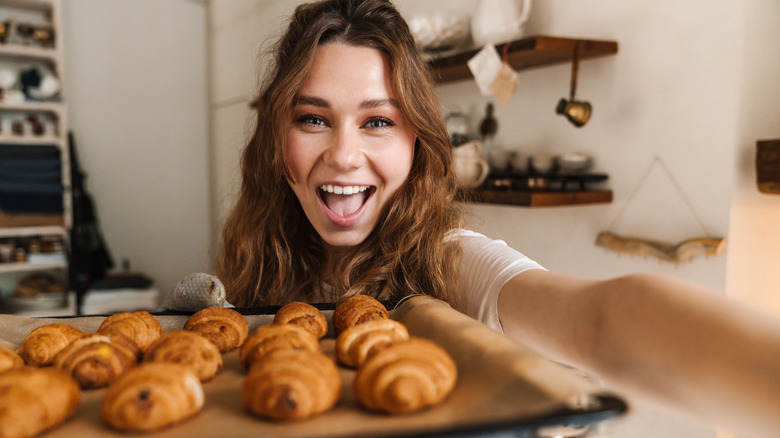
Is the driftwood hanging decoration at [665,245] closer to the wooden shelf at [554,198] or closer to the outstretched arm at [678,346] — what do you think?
the wooden shelf at [554,198]

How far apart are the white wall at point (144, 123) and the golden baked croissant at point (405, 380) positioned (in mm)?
4756

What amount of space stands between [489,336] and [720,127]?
4.50ft

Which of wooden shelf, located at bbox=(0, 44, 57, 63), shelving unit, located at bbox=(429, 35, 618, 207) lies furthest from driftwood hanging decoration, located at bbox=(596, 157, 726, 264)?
wooden shelf, located at bbox=(0, 44, 57, 63)

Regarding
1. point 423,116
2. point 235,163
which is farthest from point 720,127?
point 235,163

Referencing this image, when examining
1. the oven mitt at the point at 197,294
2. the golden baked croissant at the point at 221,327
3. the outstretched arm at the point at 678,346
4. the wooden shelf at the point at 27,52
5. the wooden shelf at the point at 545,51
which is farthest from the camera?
the wooden shelf at the point at 27,52

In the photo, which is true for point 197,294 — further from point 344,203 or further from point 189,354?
point 344,203

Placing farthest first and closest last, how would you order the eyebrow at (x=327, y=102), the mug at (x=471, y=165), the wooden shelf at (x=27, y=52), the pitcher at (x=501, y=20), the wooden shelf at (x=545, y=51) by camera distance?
the wooden shelf at (x=27, y=52) → the mug at (x=471, y=165) → the pitcher at (x=501, y=20) → the wooden shelf at (x=545, y=51) → the eyebrow at (x=327, y=102)

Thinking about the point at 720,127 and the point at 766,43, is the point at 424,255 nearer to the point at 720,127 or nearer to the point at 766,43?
the point at 720,127

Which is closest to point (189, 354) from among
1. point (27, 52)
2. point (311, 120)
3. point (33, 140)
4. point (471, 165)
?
point (311, 120)

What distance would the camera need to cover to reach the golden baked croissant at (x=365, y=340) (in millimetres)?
596

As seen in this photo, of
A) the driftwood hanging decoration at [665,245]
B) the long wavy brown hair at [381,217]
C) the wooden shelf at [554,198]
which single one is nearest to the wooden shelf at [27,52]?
the long wavy brown hair at [381,217]

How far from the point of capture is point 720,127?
1.52 meters

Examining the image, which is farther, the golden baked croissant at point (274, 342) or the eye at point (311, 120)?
the eye at point (311, 120)

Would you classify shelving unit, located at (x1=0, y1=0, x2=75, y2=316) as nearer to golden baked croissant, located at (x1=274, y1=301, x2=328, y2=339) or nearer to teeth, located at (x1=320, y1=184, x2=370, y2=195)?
teeth, located at (x1=320, y1=184, x2=370, y2=195)
